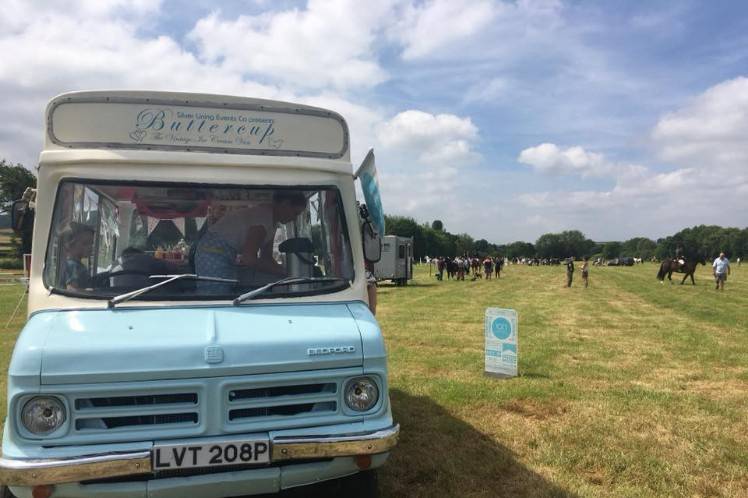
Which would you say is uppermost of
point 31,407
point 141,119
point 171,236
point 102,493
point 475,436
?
point 141,119

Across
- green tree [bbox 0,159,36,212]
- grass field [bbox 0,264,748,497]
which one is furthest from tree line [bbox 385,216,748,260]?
grass field [bbox 0,264,748,497]

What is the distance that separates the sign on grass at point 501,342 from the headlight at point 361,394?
5.22 metres

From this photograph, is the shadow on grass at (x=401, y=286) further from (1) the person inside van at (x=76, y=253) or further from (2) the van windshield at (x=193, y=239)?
(1) the person inside van at (x=76, y=253)

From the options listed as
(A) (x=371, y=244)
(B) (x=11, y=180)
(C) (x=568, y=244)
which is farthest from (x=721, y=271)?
(C) (x=568, y=244)

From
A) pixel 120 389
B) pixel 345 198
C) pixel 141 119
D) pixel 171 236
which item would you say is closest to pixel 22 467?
pixel 120 389

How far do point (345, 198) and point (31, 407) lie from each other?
2.45 metres

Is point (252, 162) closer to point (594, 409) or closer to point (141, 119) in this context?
point (141, 119)

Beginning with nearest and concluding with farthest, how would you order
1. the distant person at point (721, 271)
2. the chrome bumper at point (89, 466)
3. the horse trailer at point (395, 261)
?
1. the chrome bumper at point (89, 466)
2. the distant person at point (721, 271)
3. the horse trailer at point (395, 261)

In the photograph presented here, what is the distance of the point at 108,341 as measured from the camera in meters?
3.39

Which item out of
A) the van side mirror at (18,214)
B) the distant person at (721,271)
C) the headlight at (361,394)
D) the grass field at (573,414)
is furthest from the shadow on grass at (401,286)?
the headlight at (361,394)

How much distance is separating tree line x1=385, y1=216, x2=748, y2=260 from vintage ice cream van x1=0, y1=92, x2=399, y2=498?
88.4m

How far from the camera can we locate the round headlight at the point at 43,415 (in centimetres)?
324

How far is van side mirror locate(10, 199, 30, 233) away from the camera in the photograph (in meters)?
4.36

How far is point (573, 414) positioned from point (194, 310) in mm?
4847
